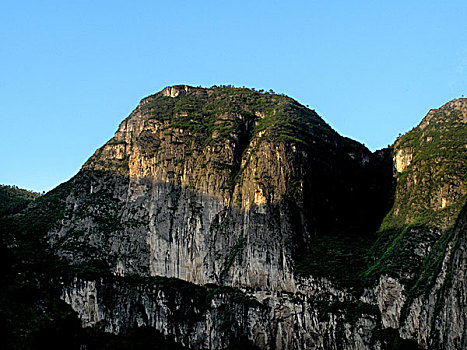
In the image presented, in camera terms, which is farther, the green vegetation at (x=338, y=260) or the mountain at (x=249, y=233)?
the green vegetation at (x=338, y=260)

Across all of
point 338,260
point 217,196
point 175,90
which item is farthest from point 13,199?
point 338,260

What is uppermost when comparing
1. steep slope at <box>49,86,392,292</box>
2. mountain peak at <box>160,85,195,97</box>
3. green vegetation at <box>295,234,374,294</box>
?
mountain peak at <box>160,85,195,97</box>

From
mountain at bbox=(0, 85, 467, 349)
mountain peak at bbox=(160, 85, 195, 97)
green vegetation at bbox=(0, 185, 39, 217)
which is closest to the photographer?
mountain at bbox=(0, 85, 467, 349)

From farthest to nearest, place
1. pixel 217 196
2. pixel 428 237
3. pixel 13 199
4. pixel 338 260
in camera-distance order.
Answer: pixel 13 199, pixel 217 196, pixel 338 260, pixel 428 237

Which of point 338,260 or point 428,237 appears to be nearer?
point 428,237

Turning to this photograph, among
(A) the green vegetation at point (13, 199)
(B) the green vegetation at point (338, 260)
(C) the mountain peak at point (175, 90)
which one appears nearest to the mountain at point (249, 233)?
(B) the green vegetation at point (338, 260)

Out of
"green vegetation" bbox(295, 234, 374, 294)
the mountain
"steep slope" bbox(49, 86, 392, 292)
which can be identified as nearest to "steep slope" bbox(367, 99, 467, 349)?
the mountain

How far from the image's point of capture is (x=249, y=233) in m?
99.1

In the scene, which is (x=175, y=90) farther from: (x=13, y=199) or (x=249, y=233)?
(x=249, y=233)

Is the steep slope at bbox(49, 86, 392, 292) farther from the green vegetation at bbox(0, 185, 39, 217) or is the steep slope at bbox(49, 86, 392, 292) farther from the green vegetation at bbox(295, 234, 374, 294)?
the green vegetation at bbox(0, 185, 39, 217)

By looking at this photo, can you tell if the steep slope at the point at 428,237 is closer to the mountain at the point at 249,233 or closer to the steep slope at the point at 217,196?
the mountain at the point at 249,233

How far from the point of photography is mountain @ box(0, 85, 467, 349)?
86.2 meters

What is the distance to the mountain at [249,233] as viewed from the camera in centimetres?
8619

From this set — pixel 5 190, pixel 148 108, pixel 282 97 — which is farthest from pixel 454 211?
pixel 5 190
